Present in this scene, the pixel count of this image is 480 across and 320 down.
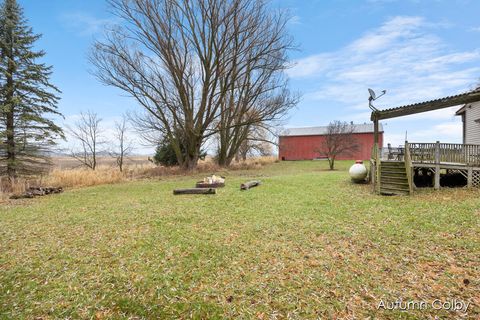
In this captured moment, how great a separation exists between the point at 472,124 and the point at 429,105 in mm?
6663

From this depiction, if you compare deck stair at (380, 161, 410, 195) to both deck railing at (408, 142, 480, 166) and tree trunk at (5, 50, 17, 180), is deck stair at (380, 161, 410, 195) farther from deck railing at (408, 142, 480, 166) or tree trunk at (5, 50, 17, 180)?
Answer: tree trunk at (5, 50, 17, 180)

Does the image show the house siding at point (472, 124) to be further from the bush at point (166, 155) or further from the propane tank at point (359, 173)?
the bush at point (166, 155)

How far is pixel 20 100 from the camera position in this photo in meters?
11.7

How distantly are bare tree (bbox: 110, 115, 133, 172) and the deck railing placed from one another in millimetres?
22789

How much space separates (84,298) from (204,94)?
16.4 m

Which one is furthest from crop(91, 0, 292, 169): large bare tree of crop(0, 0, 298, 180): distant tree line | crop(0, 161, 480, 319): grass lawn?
crop(0, 161, 480, 319): grass lawn

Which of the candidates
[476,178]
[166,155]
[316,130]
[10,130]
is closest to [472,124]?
[476,178]

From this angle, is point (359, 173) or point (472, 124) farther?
point (472, 124)

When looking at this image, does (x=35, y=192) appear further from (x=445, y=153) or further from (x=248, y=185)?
(x=445, y=153)

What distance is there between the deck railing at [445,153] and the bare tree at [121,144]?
74.8 ft

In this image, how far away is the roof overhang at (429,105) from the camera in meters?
8.70

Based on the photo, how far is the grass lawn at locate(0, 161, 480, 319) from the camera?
8.85 ft

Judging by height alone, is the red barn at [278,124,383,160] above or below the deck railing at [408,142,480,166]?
above

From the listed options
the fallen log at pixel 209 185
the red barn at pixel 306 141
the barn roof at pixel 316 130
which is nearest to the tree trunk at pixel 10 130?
the fallen log at pixel 209 185
